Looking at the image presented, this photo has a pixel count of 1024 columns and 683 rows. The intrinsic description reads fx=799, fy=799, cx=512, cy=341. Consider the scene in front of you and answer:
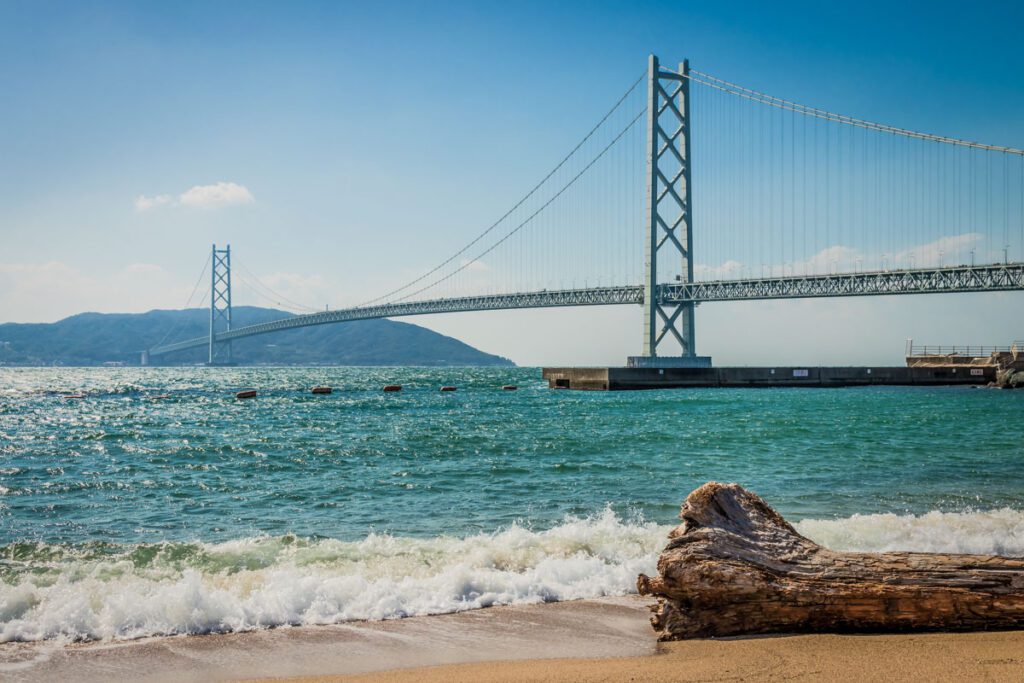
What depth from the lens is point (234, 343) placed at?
136 metres

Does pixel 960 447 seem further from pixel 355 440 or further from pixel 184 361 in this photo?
pixel 184 361

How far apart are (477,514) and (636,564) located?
2.52m

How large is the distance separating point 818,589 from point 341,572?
Answer: 3.06m

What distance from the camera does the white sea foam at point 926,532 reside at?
20.2 feet

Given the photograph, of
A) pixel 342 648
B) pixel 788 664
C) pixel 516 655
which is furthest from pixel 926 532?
pixel 342 648

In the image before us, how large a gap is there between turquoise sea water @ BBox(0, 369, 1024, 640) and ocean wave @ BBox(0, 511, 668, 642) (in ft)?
0.06

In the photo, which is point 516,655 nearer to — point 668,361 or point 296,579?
point 296,579

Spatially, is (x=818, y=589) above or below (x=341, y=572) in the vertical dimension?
above

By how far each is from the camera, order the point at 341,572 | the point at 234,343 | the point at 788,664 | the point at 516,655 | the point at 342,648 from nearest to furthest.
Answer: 1. the point at 788,664
2. the point at 516,655
3. the point at 342,648
4. the point at 341,572
5. the point at 234,343

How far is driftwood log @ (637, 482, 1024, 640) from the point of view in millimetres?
3656

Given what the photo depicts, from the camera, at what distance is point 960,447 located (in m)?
13.8

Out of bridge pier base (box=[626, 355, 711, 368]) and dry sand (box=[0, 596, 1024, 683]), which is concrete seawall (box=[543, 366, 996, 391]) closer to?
bridge pier base (box=[626, 355, 711, 368])

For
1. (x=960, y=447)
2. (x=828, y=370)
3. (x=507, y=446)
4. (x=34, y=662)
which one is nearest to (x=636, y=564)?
(x=34, y=662)

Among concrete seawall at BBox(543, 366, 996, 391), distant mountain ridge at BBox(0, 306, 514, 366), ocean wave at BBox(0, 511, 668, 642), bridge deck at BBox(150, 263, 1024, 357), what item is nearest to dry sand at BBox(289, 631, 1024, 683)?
ocean wave at BBox(0, 511, 668, 642)
